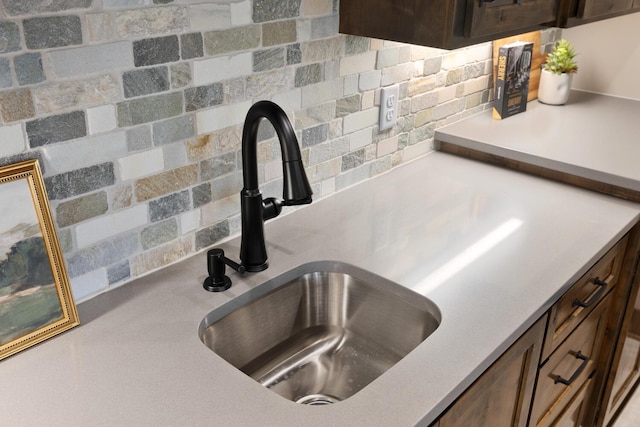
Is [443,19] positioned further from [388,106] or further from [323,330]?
[323,330]

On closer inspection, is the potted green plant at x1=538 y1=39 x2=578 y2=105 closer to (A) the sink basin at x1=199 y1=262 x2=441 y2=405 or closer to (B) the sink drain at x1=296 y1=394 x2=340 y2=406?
(A) the sink basin at x1=199 y1=262 x2=441 y2=405

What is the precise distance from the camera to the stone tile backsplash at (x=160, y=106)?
3.30ft

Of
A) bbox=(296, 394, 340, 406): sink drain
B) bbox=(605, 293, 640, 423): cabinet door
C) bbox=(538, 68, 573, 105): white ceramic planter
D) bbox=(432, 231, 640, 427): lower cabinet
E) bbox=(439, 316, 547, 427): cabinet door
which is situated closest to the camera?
bbox=(439, 316, 547, 427): cabinet door

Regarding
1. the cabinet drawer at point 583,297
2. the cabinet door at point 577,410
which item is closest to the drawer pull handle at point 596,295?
the cabinet drawer at point 583,297

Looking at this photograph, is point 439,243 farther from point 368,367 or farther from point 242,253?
point 242,253

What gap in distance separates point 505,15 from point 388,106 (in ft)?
1.42

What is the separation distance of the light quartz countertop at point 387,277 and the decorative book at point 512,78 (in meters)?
0.37

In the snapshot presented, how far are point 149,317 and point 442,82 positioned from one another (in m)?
1.27

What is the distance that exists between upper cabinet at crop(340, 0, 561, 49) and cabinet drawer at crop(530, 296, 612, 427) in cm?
79

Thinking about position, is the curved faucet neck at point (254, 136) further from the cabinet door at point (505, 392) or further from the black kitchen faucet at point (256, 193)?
the cabinet door at point (505, 392)

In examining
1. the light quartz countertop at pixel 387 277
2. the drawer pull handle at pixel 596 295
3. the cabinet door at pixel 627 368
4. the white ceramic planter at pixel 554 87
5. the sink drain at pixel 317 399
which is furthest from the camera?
the white ceramic planter at pixel 554 87

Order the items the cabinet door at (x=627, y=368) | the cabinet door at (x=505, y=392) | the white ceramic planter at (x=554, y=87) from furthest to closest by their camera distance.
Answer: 1. the white ceramic planter at (x=554, y=87)
2. the cabinet door at (x=627, y=368)
3. the cabinet door at (x=505, y=392)

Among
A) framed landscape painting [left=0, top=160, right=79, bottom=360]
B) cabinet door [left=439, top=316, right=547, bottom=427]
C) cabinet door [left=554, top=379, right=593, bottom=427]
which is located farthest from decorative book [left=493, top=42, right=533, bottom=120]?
framed landscape painting [left=0, top=160, right=79, bottom=360]

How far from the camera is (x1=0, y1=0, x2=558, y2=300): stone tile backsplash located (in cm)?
100
